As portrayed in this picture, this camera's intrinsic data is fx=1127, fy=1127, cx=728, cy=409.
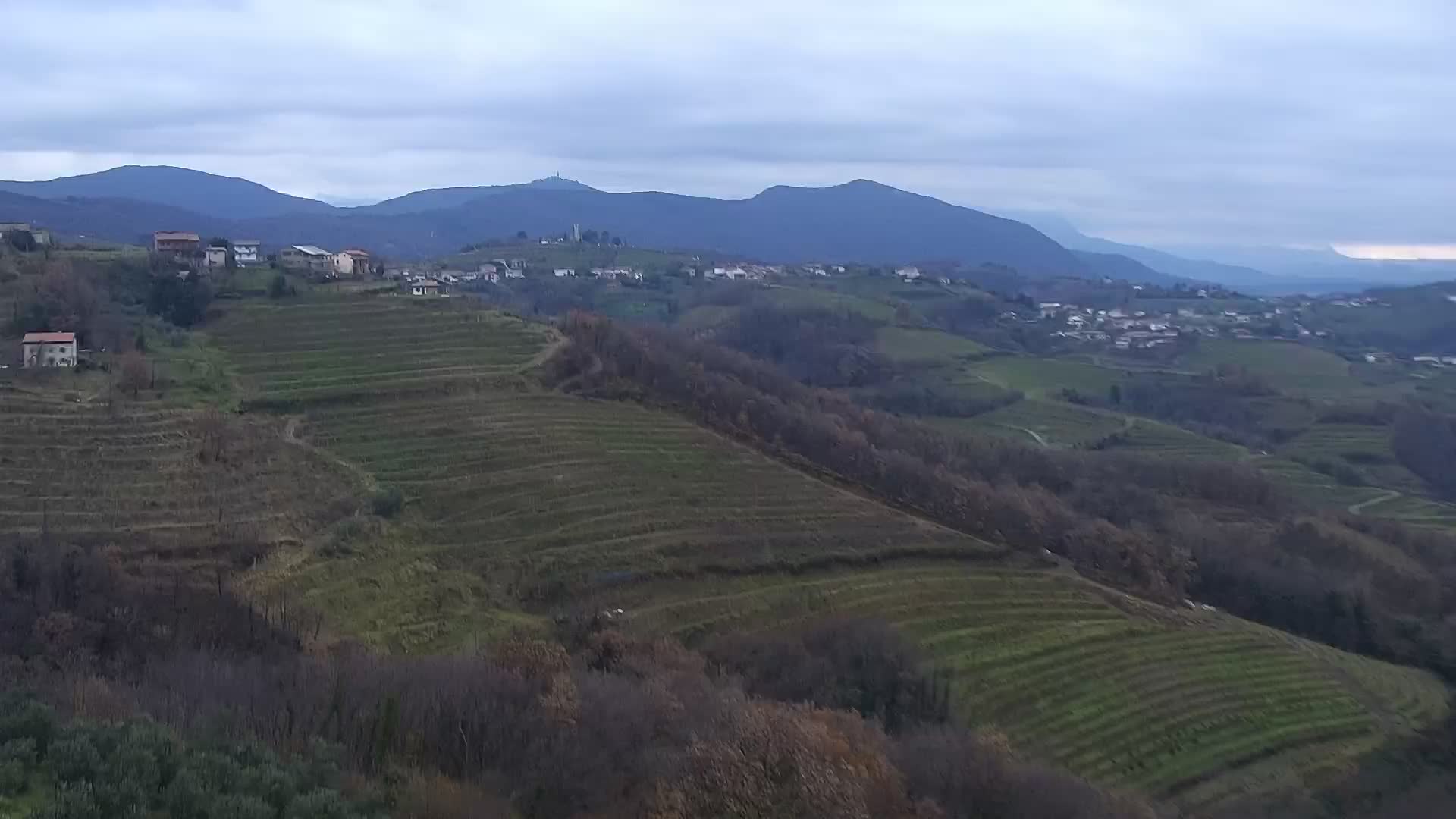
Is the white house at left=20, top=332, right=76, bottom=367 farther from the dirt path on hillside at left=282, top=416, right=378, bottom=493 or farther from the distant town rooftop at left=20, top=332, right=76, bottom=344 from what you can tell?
the dirt path on hillside at left=282, top=416, right=378, bottom=493

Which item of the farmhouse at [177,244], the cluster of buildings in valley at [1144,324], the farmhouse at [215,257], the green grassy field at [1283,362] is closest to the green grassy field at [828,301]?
the cluster of buildings in valley at [1144,324]

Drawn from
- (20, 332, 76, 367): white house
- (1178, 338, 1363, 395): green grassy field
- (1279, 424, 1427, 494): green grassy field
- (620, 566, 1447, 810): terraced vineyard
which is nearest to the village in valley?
(1178, 338, 1363, 395): green grassy field

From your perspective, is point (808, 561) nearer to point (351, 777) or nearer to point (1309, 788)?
point (1309, 788)

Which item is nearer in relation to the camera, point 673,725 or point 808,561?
point 673,725

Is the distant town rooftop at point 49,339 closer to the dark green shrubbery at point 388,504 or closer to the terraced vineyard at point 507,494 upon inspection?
the terraced vineyard at point 507,494

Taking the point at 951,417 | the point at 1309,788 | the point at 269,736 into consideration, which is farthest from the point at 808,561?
the point at 951,417

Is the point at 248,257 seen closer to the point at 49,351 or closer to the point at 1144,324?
the point at 49,351
